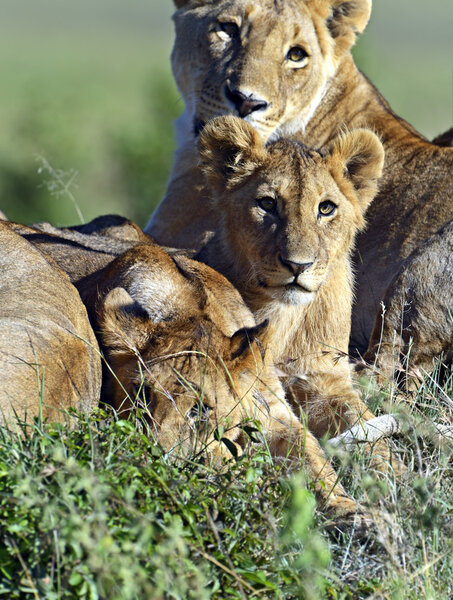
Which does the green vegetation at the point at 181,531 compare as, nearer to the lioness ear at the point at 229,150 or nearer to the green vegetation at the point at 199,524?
the green vegetation at the point at 199,524

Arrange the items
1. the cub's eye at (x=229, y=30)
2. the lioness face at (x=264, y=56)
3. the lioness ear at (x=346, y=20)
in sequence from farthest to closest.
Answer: the lioness ear at (x=346, y=20)
the cub's eye at (x=229, y=30)
the lioness face at (x=264, y=56)

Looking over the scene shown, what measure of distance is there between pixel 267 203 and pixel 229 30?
6.18ft

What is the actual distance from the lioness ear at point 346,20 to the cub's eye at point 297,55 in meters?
0.40

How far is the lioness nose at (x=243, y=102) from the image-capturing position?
518 cm

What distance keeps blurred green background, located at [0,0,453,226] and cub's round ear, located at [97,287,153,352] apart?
2790 mm

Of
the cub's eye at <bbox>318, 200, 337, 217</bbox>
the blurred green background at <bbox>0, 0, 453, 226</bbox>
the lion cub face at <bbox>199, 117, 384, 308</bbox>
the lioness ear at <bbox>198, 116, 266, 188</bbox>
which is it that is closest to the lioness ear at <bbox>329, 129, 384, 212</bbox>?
the lion cub face at <bbox>199, 117, 384, 308</bbox>

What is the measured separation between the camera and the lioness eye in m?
5.67

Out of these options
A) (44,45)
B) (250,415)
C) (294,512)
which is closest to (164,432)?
(250,415)

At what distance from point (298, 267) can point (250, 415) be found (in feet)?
2.42

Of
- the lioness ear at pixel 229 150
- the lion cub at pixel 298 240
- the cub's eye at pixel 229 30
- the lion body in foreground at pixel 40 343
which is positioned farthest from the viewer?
the cub's eye at pixel 229 30

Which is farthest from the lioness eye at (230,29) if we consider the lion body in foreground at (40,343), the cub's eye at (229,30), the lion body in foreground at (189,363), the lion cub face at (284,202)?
the lion body in foreground at (40,343)

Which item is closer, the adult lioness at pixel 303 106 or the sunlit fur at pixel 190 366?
the sunlit fur at pixel 190 366

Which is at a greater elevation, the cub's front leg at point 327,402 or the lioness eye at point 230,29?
the lioness eye at point 230,29

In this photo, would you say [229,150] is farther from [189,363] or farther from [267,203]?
[189,363]
